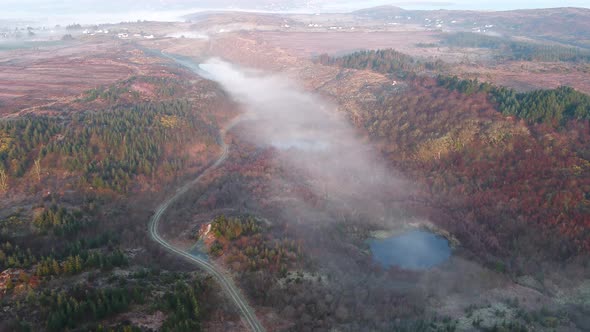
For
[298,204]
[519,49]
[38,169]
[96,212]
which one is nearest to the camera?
[96,212]

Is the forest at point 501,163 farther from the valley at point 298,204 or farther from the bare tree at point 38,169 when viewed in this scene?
the bare tree at point 38,169

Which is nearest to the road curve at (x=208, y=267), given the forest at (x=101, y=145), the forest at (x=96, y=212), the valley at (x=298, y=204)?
the valley at (x=298, y=204)

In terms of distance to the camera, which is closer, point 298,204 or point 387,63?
point 298,204

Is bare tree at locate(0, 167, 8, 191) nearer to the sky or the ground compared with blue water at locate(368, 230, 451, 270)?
nearer to the sky

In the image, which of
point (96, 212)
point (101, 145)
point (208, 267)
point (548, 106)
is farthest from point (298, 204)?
point (548, 106)

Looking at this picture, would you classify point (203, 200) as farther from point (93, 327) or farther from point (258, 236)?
point (93, 327)

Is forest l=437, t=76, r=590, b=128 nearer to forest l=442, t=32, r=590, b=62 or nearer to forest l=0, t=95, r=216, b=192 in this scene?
forest l=0, t=95, r=216, b=192

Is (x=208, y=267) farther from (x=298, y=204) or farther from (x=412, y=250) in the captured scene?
(x=412, y=250)

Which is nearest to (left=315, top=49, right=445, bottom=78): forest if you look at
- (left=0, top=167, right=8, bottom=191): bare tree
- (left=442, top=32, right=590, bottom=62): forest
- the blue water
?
(left=442, top=32, right=590, bottom=62): forest

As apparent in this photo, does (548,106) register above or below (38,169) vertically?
above

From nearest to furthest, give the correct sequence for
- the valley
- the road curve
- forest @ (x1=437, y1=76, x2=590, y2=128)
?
the road curve, the valley, forest @ (x1=437, y1=76, x2=590, y2=128)
